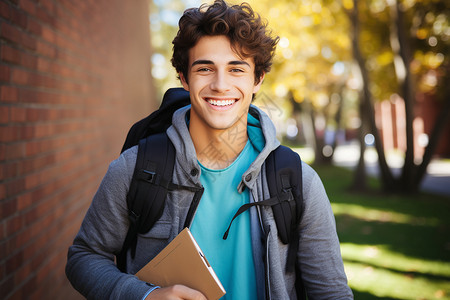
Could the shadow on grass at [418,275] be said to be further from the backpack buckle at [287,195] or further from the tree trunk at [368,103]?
the tree trunk at [368,103]

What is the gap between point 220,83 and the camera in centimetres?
192

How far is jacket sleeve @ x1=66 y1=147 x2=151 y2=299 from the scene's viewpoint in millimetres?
1750

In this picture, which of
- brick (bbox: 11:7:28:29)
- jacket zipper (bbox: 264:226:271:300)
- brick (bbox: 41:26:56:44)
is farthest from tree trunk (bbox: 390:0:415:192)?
brick (bbox: 11:7:28:29)

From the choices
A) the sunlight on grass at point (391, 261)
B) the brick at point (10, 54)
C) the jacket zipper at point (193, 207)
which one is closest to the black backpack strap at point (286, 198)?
the jacket zipper at point (193, 207)

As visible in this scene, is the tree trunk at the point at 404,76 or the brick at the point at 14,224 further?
the tree trunk at the point at 404,76

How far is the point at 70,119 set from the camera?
329 centimetres

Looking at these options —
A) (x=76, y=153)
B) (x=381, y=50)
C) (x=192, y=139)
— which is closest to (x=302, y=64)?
(x=381, y=50)

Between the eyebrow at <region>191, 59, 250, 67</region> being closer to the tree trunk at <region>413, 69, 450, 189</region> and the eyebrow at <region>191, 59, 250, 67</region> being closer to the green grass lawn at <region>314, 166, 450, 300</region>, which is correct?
the green grass lawn at <region>314, 166, 450, 300</region>

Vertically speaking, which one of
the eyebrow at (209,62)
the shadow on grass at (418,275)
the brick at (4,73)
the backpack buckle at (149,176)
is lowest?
the shadow on grass at (418,275)

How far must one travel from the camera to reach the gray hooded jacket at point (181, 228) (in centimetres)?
177

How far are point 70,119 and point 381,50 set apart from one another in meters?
12.0

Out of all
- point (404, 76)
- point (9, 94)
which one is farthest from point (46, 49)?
point (404, 76)

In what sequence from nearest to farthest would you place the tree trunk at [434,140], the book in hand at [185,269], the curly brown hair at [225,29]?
1. the book in hand at [185,269]
2. the curly brown hair at [225,29]
3. the tree trunk at [434,140]

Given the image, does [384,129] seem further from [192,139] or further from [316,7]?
[192,139]
